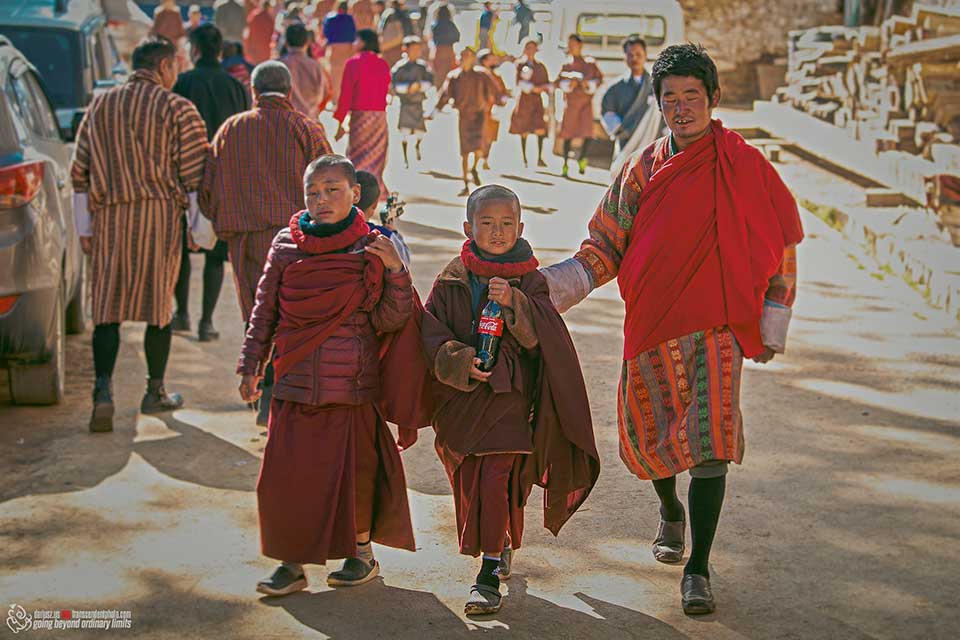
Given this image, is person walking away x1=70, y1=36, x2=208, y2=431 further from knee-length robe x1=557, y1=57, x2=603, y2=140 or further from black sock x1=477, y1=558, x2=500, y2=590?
knee-length robe x1=557, y1=57, x2=603, y2=140

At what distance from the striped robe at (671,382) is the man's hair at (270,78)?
2.35 meters

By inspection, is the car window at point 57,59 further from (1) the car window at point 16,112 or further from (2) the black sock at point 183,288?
(1) the car window at point 16,112

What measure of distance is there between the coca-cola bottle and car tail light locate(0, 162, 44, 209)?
116 inches

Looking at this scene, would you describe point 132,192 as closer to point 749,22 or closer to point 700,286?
point 700,286

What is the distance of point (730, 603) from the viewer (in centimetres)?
431

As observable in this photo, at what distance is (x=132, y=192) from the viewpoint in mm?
6289

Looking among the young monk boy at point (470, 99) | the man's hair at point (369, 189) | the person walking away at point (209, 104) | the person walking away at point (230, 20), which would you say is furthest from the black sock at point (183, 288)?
the person walking away at point (230, 20)

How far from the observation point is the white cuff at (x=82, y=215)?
630 cm

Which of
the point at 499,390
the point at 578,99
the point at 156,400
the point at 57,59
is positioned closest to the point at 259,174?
the point at 156,400

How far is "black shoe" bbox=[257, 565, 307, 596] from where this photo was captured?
4.34m

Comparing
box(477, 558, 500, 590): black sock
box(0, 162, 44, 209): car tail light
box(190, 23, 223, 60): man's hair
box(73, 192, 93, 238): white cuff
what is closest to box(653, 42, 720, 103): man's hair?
box(477, 558, 500, 590): black sock

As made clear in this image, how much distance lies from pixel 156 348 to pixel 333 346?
250 cm

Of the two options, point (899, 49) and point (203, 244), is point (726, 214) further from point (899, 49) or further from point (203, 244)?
point (899, 49)

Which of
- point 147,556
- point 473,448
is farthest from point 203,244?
point 473,448
